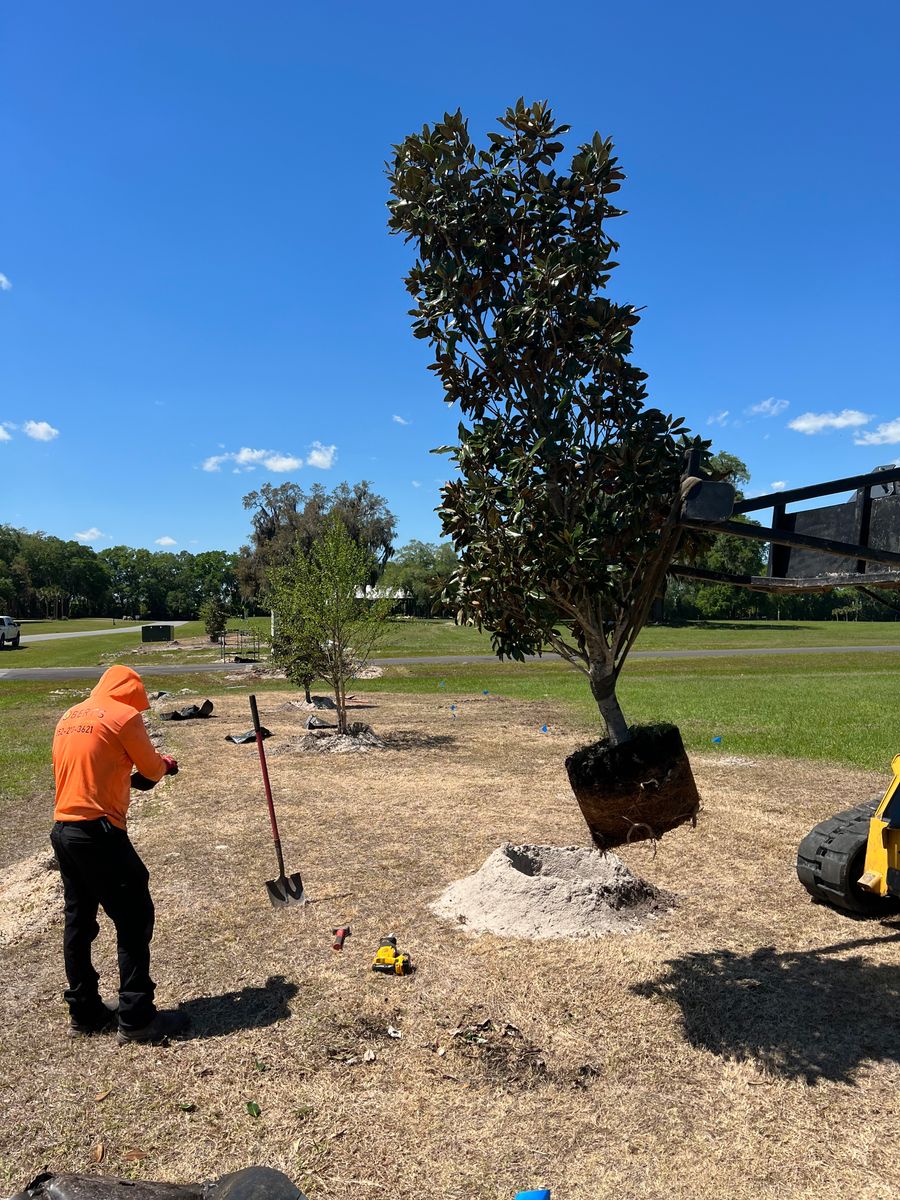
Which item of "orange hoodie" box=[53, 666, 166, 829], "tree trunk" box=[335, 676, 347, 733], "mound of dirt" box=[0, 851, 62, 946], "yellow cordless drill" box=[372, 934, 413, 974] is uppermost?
"orange hoodie" box=[53, 666, 166, 829]

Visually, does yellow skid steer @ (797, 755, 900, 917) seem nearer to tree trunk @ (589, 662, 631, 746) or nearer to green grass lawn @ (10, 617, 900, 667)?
tree trunk @ (589, 662, 631, 746)

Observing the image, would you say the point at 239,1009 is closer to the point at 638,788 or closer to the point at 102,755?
the point at 102,755

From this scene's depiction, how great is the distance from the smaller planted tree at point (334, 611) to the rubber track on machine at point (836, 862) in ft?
36.6

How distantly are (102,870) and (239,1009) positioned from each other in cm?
143

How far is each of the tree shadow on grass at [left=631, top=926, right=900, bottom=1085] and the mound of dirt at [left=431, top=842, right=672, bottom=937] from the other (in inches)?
34.6

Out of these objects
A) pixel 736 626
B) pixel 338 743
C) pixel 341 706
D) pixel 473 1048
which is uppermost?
pixel 736 626

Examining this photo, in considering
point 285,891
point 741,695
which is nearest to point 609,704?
point 285,891

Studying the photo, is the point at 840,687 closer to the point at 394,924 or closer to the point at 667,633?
the point at 394,924

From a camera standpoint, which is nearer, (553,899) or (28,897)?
(553,899)

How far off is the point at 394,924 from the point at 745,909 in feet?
10.7

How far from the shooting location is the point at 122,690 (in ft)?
18.2

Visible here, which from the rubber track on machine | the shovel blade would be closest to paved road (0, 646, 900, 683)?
the rubber track on machine

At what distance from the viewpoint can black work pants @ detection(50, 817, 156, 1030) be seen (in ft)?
16.8

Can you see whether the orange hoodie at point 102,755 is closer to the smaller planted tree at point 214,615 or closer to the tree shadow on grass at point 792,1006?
the tree shadow on grass at point 792,1006
